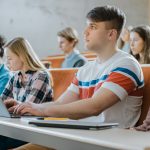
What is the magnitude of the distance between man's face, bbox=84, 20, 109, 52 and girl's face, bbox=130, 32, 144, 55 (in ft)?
4.21

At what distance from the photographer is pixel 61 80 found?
2.53 metres

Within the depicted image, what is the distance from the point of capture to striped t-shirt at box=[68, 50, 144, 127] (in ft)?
5.77

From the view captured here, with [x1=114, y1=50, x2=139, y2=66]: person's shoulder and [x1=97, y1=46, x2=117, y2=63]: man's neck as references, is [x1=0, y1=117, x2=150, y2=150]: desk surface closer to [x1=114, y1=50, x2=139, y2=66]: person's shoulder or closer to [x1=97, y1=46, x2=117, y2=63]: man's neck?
[x1=114, y1=50, x2=139, y2=66]: person's shoulder

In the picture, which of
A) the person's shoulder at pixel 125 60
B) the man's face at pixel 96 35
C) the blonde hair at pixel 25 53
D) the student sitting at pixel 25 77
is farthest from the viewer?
the blonde hair at pixel 25 53

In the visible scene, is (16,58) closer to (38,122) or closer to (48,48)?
(38,122)

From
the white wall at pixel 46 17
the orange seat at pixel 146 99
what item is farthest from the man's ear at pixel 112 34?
the white wall at pixel 46 17

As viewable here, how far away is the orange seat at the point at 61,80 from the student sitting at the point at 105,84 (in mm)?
352

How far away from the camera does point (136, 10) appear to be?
7047 mm

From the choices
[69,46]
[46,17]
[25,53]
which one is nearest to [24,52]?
[25,53]

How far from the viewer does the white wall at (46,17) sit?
255 inches

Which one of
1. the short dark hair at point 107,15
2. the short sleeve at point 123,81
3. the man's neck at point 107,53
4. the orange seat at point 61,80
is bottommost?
the orange seat at point 61,80

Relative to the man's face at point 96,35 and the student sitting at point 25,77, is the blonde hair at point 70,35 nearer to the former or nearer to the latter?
the student sitting at point 25,77

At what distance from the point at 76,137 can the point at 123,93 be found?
2.30 ft

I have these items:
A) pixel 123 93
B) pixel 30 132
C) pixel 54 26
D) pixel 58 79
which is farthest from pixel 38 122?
pixel 54 26
